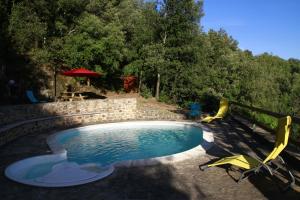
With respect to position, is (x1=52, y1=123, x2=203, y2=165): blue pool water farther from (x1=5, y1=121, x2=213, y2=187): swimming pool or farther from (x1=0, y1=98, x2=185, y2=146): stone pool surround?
(x1=0, y1=98, x2=185, y2=146): stone pool surround

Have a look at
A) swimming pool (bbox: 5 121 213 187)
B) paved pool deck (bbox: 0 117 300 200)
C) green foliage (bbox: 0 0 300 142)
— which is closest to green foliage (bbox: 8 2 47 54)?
green foliage (bbox: 0 0 300 142)

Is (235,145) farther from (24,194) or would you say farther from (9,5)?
(9,5)

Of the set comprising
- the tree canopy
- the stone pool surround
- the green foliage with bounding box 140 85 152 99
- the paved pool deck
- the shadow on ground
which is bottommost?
the paved pool deck

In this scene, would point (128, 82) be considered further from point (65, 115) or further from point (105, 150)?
point (105, 150)

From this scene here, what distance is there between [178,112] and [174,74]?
4205 millimetres

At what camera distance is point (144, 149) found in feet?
36.4

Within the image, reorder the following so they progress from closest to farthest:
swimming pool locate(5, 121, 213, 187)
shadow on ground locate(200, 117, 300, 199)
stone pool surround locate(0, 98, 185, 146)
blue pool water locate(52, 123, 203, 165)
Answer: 1. shadow on ground locate(200, 117, 300, 199)
2. swimming pool locate(5, 121, 213, 187)
3. blue pool water locate(52, 123, 203, 165)
4. stone pool surround locate(0, 98, 185, 146)

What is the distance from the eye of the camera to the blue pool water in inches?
399

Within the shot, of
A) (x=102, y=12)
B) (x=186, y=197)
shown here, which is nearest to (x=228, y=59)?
(x=102, y=12)

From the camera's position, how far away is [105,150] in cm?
1080

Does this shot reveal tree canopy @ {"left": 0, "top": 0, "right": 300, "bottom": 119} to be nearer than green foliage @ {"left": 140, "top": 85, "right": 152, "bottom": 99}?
Yes

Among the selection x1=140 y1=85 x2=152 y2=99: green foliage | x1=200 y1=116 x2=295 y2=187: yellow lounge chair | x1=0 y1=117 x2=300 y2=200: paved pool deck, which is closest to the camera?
x1=0 y1=117 x2=300 y2=200: paved pool deck

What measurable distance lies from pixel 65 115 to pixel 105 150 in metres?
4.12

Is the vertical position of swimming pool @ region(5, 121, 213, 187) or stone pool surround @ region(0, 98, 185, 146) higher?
stone pool surround @ region(0, 98, 185, 146)
